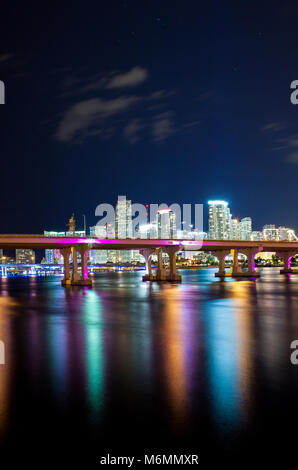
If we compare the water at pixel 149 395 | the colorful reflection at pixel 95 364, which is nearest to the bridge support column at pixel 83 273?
the colorful reflection at pixel 95 364

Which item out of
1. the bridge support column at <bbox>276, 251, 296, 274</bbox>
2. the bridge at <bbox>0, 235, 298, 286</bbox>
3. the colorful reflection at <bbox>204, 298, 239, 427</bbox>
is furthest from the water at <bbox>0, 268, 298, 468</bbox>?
the bridge support column at <bbox>276, 251, 296, 274</bbox>

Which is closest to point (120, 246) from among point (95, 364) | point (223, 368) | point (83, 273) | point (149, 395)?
point (83, 273)

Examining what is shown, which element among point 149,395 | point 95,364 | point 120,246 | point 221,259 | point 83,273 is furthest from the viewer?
point 221,259

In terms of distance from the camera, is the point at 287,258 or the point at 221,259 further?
the point at 287,258

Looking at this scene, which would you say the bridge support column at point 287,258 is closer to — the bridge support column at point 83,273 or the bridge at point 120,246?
the bridge at point 120,246

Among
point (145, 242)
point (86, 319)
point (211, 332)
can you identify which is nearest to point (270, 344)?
point (211, 332)

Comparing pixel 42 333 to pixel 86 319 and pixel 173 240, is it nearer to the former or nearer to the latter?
pixel 86 319

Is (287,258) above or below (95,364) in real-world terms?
below

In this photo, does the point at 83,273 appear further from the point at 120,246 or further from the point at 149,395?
the point at 149,395

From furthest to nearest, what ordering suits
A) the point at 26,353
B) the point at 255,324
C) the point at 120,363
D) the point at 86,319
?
the point at 86,319, the point at 255,324, the point at 26,353, the point at 120,363

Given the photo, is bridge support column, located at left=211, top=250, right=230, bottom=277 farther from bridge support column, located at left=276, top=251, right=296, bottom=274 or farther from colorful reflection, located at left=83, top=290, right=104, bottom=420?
colorful reflection, located at left=83, top=290, right=104, bottom=420

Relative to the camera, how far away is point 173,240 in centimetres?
8738

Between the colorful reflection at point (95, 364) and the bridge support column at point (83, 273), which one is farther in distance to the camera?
the bridge support column at point (83, 273)
